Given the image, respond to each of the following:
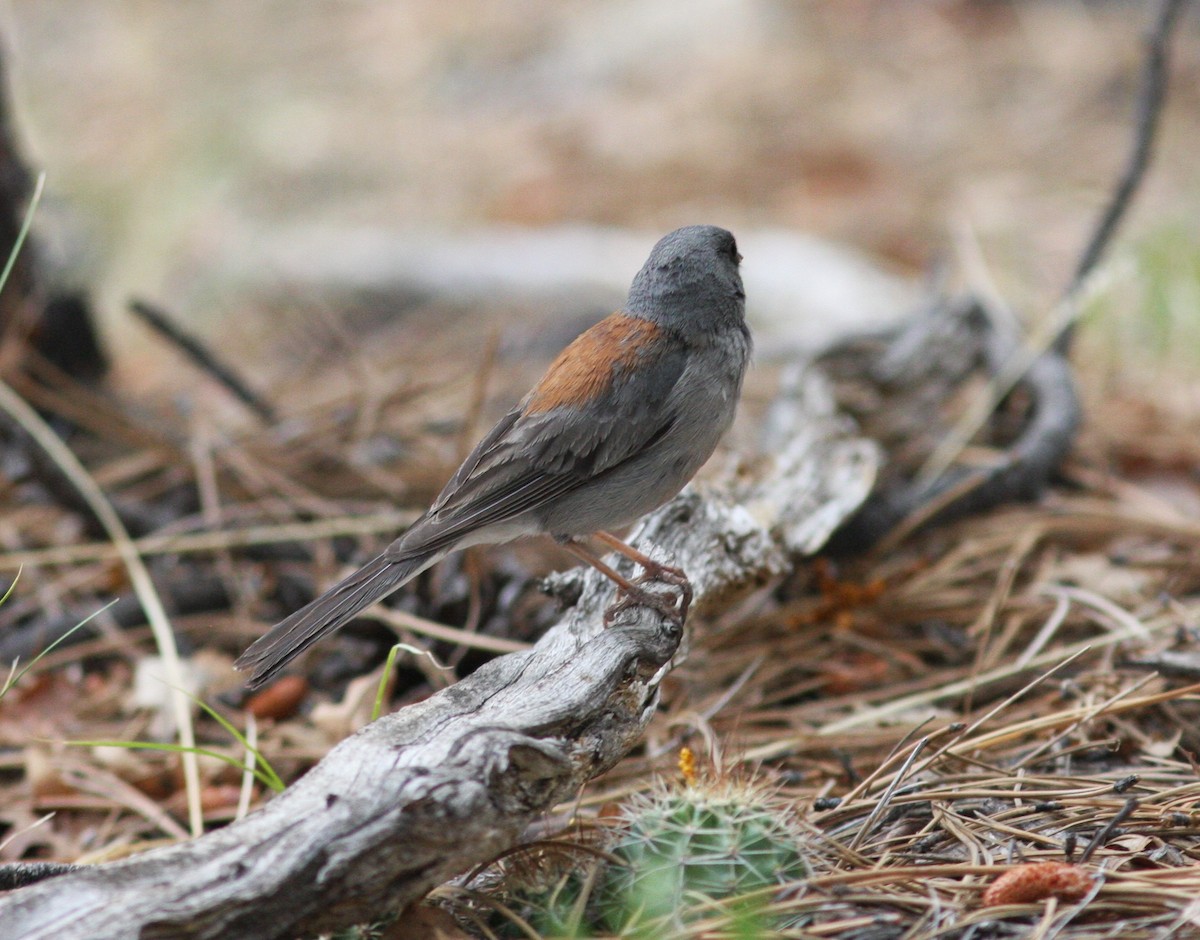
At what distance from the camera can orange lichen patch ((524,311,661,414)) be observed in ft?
11.0

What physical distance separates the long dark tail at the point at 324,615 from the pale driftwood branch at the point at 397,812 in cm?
44

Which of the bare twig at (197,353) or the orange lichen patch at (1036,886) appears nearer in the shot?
the orange lichen patch at (1036,886)

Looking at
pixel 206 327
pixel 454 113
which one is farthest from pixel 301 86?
pixel 206 327

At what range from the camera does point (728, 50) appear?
1091cm

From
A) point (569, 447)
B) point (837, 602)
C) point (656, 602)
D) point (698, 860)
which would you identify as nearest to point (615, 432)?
point (569, 447)

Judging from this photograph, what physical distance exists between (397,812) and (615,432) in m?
1.54

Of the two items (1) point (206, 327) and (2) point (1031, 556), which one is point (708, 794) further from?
(1) point (206, 327)

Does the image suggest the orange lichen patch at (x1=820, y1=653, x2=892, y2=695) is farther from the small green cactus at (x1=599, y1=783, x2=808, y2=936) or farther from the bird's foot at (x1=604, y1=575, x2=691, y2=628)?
the small green cactus at (x1=599, y1=783, x2=808, y2=936)

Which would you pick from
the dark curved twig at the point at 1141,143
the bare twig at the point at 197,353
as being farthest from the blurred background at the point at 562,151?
the bare twig at the point at 197,353

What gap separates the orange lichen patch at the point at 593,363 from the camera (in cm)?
336

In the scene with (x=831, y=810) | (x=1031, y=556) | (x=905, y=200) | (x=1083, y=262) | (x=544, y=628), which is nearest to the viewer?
(x=831, y=810)

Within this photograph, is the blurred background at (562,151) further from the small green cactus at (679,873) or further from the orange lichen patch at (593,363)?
the small green cactus at (679,873)

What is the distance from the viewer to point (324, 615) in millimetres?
2887

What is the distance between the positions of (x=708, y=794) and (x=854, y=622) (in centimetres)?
176
